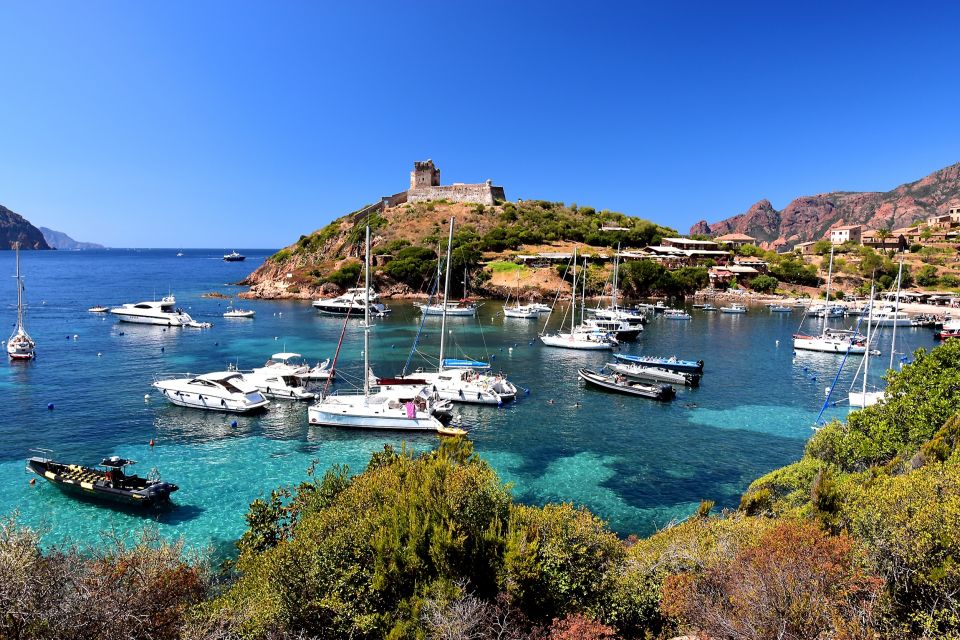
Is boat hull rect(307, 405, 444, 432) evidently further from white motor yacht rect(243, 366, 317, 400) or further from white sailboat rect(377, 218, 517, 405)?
white motor yacht rect(243, 366, 317, 400)

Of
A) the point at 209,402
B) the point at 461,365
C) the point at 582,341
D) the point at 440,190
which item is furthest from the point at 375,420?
the point at 440,190

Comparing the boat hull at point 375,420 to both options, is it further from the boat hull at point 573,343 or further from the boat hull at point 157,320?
the boat hull at point 157,320

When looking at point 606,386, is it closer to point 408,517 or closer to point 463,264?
point 408,517

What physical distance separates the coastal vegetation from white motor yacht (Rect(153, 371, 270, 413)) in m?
24.3

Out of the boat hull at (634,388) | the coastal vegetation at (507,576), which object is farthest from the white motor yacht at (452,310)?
the coastal vegetation at (507,576)

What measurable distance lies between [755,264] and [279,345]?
118 metres

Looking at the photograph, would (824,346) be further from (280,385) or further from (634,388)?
(280,385)

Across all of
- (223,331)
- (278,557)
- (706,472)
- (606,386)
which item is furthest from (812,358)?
(223,331)

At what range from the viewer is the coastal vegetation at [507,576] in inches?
438

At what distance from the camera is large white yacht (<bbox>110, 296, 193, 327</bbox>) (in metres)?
76.5

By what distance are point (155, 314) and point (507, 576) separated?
7982cm

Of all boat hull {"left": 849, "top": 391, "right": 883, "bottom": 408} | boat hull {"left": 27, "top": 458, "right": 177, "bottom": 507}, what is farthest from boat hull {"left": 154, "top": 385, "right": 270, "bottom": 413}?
boat hull {"left": 849, "top": 391, "right": 883, "bottom": 408}

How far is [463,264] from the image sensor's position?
11625 centimetres

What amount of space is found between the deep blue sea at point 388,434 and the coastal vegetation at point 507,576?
7.42 meters
